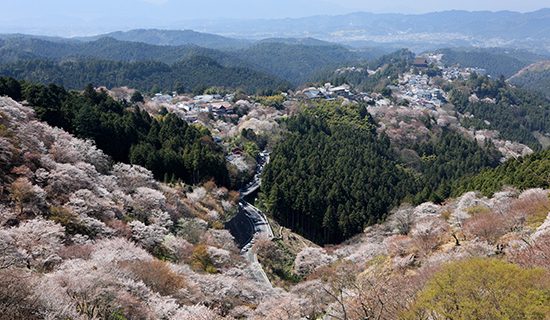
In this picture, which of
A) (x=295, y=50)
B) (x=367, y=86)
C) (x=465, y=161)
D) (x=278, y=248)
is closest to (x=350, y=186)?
(x=278, y=248)

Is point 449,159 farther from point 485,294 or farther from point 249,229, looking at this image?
point 485,294

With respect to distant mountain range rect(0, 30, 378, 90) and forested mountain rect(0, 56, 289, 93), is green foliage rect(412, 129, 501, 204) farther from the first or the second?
distant mountain range rect(0, 30, 378, 90)

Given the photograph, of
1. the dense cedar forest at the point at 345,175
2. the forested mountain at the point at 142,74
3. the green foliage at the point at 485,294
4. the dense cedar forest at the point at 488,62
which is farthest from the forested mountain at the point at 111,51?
the green foliage at the point at 485,294

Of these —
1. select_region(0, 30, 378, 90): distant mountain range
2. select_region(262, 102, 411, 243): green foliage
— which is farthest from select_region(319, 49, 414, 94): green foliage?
select_region(262, 102, 411, 243): green foliage

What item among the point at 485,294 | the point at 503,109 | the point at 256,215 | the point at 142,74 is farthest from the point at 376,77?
the point at 485,294

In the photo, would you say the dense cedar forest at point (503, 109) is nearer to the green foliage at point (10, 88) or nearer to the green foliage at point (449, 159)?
the green foliage at point (449, 159)

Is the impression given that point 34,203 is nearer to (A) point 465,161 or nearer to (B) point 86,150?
(B) point 86,150
